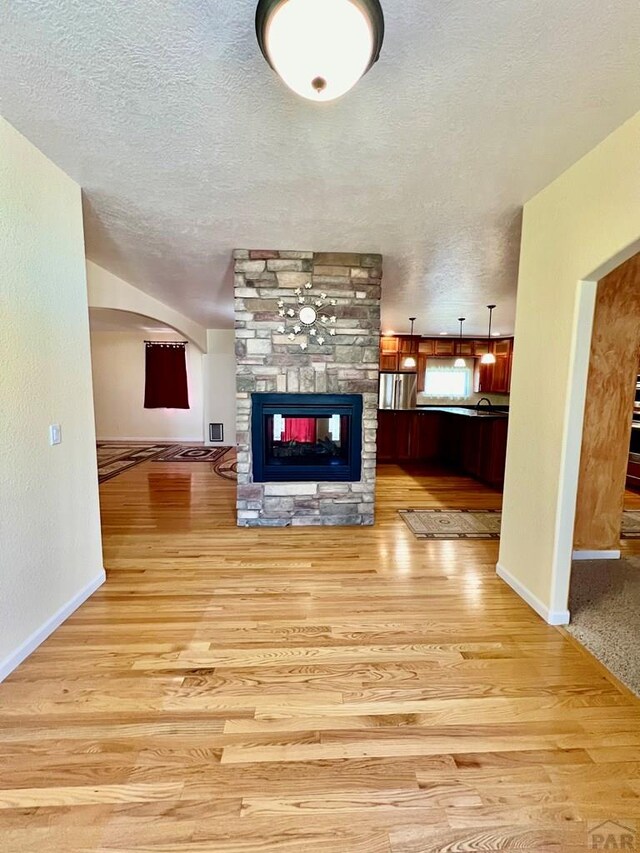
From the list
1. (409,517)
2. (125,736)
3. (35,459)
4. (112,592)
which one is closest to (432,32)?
(35,459)

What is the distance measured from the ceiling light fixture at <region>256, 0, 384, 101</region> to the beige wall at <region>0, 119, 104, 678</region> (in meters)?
1.42

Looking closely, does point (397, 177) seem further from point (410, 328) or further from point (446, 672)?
point (410, 328)

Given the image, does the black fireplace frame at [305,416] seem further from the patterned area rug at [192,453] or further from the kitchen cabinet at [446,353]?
the kitchen cabinet at [446,353]

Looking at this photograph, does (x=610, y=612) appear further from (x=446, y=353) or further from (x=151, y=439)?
(x=151, y=439)

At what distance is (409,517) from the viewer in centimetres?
382

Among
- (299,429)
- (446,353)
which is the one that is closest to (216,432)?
(299,429)

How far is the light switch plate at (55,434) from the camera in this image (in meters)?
2.03

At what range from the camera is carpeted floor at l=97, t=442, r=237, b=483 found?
5648 millimetres

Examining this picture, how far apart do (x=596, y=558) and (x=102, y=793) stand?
3.48 m

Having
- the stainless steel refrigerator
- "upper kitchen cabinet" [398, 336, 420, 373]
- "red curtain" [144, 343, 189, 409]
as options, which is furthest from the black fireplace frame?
"red curtain" [144, 343, 189, 409]

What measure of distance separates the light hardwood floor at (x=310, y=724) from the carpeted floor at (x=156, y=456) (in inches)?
129

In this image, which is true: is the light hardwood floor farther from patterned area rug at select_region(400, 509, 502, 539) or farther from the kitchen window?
the kitchen window

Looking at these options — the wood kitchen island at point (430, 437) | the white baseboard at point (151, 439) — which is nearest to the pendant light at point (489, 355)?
the wood kitchen island at point (430, 437)

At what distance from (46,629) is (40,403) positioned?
119 cm
